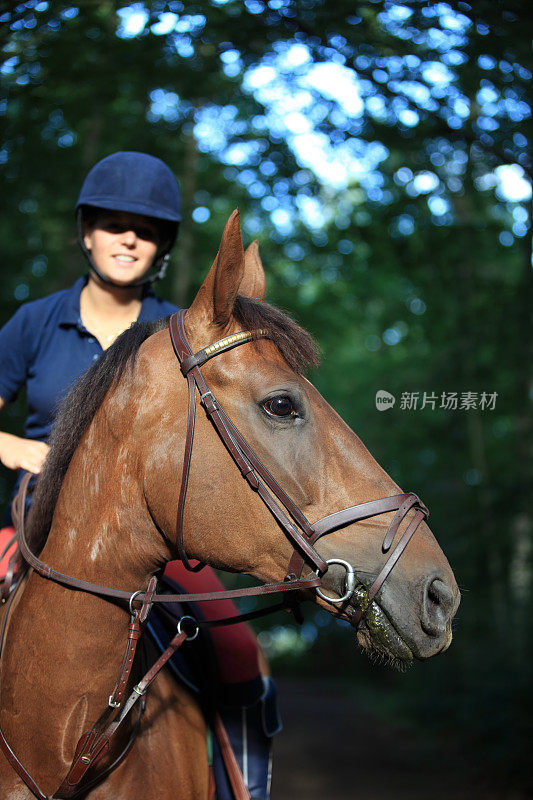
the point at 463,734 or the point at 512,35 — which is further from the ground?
the point at 512,35

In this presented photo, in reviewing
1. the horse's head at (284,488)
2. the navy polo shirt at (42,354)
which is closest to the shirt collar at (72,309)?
the navy polo shirt at (42,354)

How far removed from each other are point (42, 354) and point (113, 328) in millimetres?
377

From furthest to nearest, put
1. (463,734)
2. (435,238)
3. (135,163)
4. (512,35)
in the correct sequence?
(463,734)
(435,238)
(512,35)
(135,163)

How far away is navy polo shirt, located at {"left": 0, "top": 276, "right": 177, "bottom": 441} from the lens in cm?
315

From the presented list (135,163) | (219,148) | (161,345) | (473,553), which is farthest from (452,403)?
(161,345)

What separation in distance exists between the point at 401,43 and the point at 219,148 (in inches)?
363

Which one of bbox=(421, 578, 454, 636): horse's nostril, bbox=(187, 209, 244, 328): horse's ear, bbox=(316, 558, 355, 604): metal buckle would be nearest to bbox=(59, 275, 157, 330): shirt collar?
bbox=(187, 209, 244, 328): horse's ear

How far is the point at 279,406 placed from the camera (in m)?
2.21

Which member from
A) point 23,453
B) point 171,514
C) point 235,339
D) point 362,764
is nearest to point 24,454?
point 23,453

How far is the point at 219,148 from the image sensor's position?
541 inches

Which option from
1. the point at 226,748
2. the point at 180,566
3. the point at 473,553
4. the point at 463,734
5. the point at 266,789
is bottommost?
the point at 463,734

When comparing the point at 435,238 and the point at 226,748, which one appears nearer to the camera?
the point at 226,748

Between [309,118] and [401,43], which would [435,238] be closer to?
[309,118]

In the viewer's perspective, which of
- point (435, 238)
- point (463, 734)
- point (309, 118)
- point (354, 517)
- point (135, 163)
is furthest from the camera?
point (463, 734)
